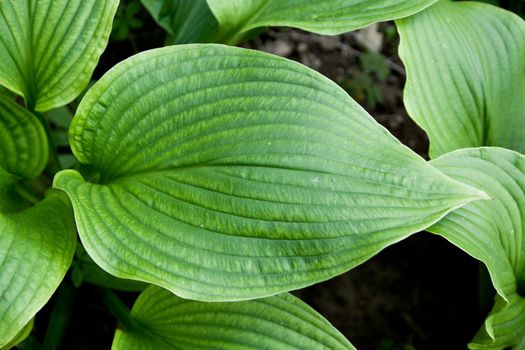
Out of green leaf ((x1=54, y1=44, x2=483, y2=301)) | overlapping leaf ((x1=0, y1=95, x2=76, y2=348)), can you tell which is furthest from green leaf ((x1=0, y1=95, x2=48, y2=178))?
green leaf ((x1=54, y1=44, x2=483, y2=301))

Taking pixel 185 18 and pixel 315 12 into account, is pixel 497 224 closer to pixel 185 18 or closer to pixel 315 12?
pixel 315 12

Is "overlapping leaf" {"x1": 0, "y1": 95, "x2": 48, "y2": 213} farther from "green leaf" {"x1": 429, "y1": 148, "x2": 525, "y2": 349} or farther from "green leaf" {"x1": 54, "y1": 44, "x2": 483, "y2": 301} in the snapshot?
"green leaf" {"x1": 429, "y1": 148, "x2": 525, "y2": 349}

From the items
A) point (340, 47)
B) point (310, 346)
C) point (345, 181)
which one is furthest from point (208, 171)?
point (340, 47)

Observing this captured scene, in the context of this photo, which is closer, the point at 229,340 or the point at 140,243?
the point at 140,243

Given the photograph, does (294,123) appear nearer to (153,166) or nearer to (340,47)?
(153,166)

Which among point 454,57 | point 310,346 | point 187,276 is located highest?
point 454,57

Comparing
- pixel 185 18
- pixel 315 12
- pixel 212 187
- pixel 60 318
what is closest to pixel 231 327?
pixel 212 187

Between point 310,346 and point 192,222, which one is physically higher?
point 192,222
